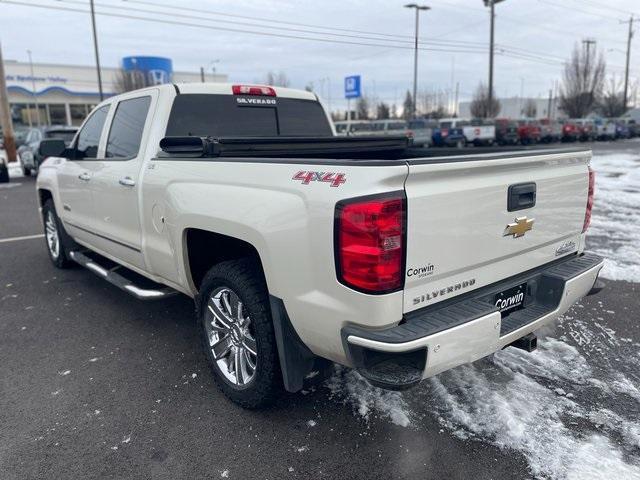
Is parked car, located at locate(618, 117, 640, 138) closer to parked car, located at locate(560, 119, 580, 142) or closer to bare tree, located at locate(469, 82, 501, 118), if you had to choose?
parked car, located at locate(560, 119, 580, 142)

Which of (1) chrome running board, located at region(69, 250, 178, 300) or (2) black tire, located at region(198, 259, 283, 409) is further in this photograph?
(1) chrome running board, located at region(69, 250, 178, 300)

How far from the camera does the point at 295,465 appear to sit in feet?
8.74

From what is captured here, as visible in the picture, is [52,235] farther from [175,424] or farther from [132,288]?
[175,424]

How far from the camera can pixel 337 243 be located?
2305 mm

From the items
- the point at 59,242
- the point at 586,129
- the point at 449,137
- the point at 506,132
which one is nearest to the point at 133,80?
the point at 449,137

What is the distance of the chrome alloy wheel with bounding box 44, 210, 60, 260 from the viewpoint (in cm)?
624

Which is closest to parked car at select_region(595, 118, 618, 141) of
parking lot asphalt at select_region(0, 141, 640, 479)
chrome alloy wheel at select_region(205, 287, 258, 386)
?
parking lot asphalt at select_region(0, 141, 640, 479)

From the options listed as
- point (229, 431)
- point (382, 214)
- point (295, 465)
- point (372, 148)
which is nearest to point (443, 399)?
point (295, 465)

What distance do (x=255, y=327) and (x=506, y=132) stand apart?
99.9 feet

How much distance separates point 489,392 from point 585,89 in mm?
58177

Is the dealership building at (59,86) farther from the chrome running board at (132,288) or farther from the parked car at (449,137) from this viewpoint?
the chrome running board at (132,288)

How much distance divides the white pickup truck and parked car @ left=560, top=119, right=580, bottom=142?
37301mm

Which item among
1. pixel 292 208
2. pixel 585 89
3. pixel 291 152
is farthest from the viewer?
pixel 585 89

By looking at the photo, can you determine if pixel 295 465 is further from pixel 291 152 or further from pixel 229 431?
pixel 291 152
